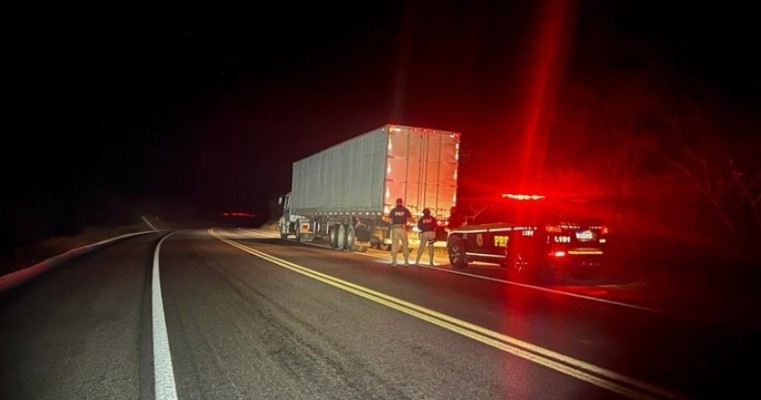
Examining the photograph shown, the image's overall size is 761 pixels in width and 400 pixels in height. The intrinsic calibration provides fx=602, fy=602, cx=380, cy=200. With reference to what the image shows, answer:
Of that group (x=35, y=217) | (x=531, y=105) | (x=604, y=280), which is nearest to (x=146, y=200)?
(x=35, y=217)

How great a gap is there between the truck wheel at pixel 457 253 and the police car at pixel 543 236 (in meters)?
1.13

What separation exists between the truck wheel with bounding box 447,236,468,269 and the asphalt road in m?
3.97

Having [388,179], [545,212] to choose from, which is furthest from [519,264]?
[388,179]

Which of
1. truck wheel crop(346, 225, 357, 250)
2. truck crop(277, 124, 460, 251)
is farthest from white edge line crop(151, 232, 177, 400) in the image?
truck wheel crop(346, 225, 357, 250)

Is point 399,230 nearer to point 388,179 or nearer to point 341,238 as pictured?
point 388,179

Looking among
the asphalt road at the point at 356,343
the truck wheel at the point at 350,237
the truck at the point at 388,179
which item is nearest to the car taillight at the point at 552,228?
the asphalt road at the point at 356,343

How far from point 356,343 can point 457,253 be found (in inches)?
375

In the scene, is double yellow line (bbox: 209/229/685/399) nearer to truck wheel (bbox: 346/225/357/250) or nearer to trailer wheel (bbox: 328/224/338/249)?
truck wheel (bbox: 346/225/357/250)

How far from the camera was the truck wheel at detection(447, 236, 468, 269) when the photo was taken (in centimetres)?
1540

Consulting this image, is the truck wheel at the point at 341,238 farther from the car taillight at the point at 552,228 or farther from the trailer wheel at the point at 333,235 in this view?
the car taillight at the point at 552,228

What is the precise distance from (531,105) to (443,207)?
374 inches

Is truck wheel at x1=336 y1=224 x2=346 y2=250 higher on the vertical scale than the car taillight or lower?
lower

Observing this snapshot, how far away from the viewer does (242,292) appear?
394 inches

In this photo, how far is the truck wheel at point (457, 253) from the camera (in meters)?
15.4
